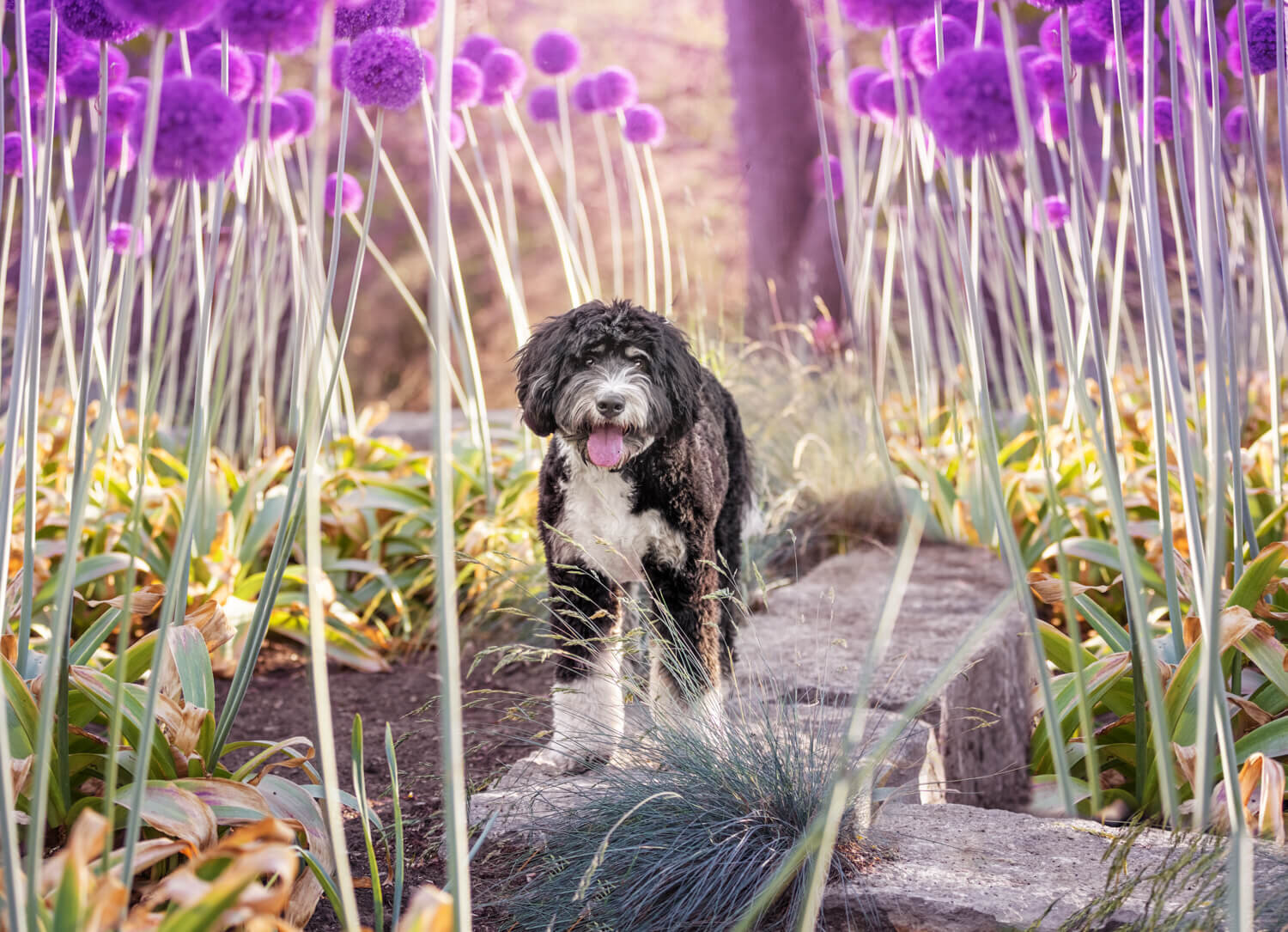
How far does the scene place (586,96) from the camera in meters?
4.55

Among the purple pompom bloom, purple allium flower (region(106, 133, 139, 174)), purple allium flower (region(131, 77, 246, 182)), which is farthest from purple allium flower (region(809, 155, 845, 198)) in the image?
purple allium flower (region(131, 77, 246, 182))

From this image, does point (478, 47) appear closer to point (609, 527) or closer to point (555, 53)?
point (555, 53)

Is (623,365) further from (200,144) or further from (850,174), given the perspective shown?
(200,144)

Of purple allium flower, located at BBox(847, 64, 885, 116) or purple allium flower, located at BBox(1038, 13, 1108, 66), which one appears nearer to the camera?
purple allium flower, located at BBox(1038, 13, 1108, 66)

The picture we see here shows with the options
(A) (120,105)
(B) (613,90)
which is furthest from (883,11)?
(B) (613,90)

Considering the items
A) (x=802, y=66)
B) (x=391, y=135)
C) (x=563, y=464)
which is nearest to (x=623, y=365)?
(x=563, y=464)

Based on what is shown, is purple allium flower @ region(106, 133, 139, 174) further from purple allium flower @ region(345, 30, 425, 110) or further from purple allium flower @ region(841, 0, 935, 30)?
purple allium flower @ region(841, 0, 935, 30)

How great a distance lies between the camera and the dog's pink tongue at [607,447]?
2557 mm

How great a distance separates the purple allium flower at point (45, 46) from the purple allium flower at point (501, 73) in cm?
191

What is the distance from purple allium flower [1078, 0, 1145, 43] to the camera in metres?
2.50

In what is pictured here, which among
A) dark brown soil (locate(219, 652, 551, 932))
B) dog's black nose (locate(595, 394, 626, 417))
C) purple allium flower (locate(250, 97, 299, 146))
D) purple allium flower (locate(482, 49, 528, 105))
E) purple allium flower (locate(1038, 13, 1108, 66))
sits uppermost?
purple allium flower (locate(482, 49, 528, 105))

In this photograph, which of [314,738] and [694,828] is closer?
[694,828]

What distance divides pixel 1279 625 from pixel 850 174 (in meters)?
1.82

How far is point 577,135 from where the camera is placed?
46.3 ft
